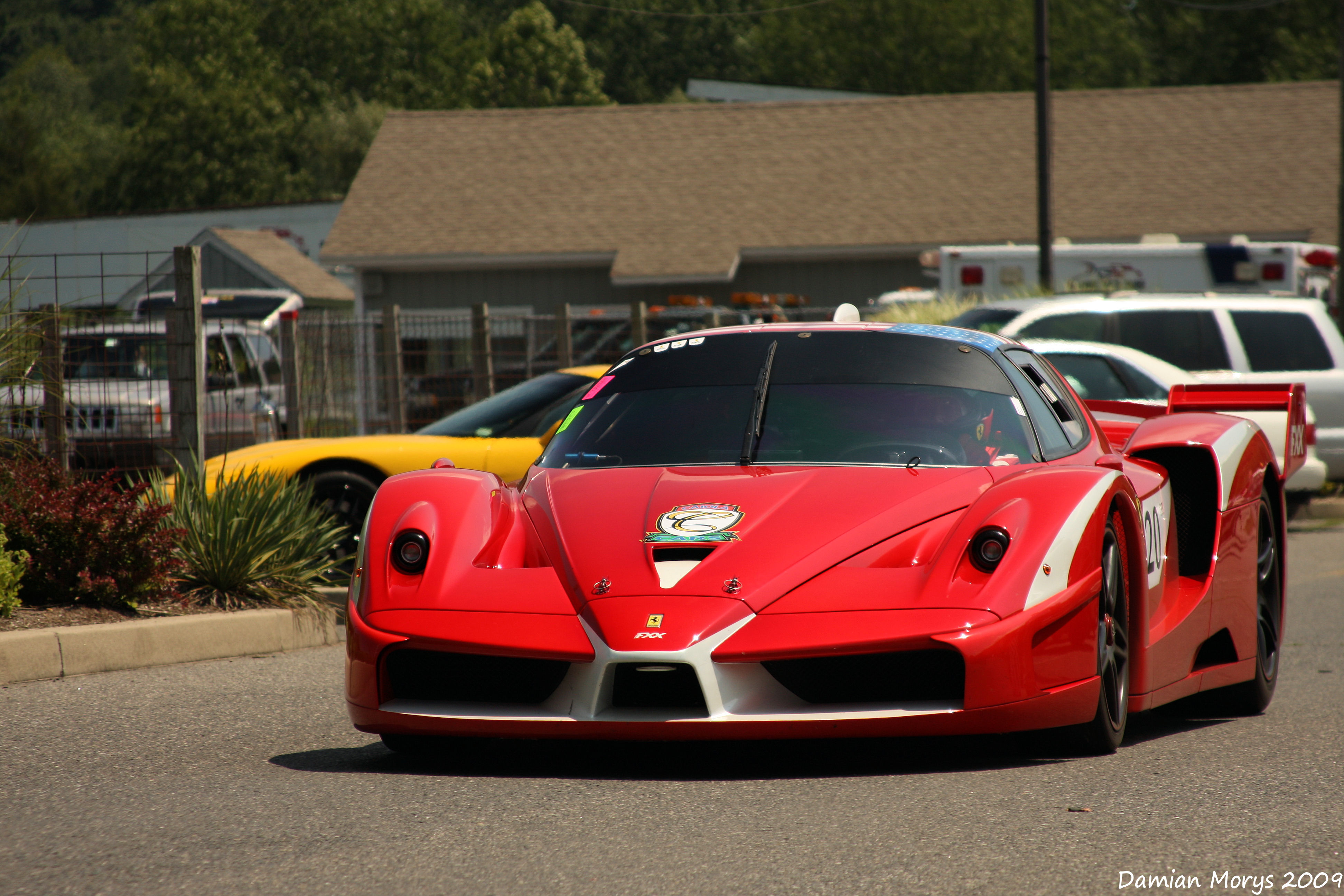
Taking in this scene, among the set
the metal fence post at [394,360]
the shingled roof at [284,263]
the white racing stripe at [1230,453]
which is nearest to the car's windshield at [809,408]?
the white racing stripe at [1230,453]

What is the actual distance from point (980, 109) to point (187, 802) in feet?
112

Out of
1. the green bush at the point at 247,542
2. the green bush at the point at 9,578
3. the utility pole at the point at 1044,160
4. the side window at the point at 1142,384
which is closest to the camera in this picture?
the green bush at the point at 9,578

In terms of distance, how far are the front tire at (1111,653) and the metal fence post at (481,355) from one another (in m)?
11.8

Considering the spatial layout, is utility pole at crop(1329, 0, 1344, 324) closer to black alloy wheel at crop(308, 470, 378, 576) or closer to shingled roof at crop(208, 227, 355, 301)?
black alloy wheel at crop(308, 470, 378, 576)

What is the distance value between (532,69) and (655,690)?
73067 mm

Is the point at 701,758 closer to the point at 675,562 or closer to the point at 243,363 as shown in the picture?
the point at 675,562

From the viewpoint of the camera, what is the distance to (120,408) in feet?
36.6

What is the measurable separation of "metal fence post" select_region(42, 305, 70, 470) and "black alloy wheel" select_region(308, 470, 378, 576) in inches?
56.5

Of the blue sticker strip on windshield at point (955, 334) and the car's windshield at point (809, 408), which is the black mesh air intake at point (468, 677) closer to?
the car's windshield at point (809, 408)

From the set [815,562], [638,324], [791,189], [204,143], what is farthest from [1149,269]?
[204,143]

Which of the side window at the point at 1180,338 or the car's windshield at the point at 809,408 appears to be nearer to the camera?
the car's windshield at the point at 809,408

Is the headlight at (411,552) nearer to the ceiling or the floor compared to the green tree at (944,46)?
nearer to the floor

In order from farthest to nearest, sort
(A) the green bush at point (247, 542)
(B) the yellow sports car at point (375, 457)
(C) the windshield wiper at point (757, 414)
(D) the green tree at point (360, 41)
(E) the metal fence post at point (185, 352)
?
(D) the green tree at point (360, 41)
(E) the metal fence post at point (185, 352)
(B) the yellow sports car at point (375, 457)
(A) the green bush at point (247, 542)
(C) the windshield wiper at point (757, 414)

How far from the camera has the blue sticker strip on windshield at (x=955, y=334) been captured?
229 inches
